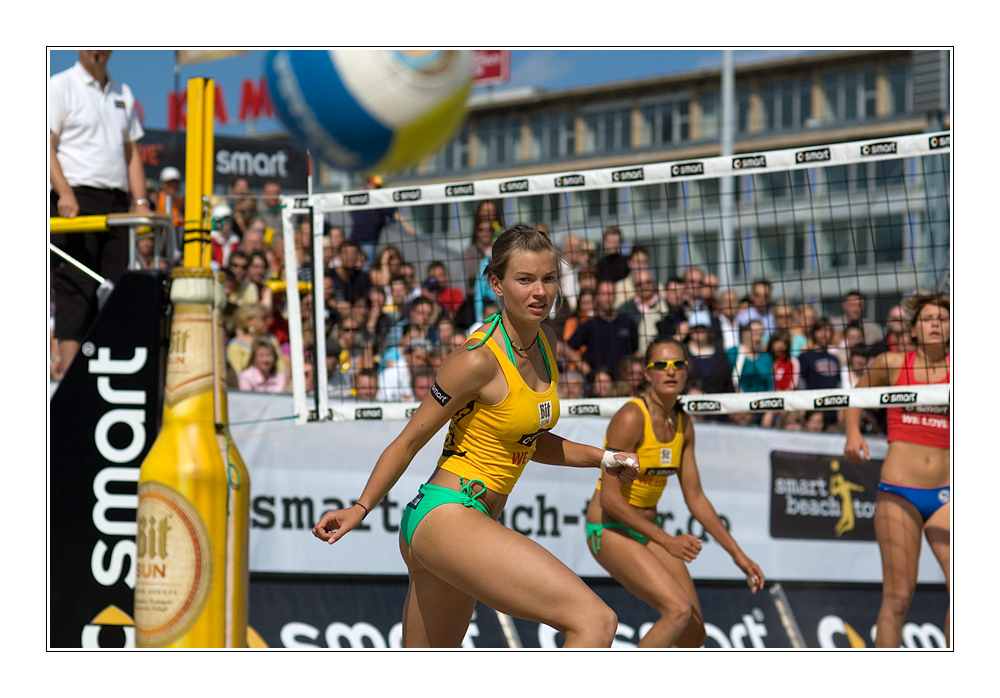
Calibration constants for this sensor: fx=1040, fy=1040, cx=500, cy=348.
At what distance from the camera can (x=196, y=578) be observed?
548 cm

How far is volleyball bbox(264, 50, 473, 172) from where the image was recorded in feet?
18.2

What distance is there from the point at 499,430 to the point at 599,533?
2209 mm

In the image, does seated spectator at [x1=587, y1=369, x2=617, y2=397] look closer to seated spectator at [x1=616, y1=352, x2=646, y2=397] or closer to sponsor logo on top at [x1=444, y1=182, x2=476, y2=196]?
seated spectator at [x1=616, y1=352, x2=646, y2=397]

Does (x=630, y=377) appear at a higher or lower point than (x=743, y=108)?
lower

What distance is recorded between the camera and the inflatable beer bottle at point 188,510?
17.9 ft

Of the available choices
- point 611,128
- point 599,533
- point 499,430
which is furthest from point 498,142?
point 499,430

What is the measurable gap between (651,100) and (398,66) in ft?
175

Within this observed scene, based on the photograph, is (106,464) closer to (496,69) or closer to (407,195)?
(407,195)

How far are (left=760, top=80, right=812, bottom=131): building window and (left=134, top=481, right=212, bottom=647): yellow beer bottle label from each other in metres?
50.6

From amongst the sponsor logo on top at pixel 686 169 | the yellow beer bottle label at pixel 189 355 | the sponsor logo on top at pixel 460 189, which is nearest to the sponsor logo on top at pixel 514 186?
the sponsor logo on top at pixel 460 189

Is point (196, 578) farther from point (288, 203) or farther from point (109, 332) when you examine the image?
point (288, 203)

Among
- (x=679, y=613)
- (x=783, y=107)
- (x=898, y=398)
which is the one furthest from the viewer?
(x=783, y=107)

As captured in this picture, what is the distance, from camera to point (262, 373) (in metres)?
8.55

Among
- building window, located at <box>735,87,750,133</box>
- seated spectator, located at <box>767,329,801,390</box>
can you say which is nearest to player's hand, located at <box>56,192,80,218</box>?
seated spectator, located at <box>767,329,801,390</box>
